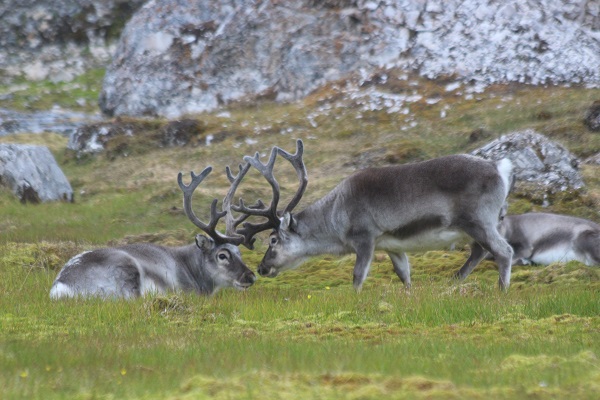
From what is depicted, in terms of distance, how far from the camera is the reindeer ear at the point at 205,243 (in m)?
15.1

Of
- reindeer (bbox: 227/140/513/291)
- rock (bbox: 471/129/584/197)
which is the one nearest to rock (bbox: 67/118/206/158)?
rock (bbox: 471/129/584/197)

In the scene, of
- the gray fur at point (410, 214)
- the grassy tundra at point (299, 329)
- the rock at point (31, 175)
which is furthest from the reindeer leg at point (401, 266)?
the rock at point (31, 175)

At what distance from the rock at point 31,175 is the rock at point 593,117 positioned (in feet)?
50.0

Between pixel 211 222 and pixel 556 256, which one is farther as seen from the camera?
pixel 556 256

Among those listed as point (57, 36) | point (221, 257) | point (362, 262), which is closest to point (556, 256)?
point (362, 262)

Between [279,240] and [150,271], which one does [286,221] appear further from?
[150,271]

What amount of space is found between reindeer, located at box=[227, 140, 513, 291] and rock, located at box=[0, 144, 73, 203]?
42.8 feet

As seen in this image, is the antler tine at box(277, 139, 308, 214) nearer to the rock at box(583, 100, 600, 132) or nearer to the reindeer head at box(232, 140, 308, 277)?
the reindeer head at box(232, 140, 308, 277)

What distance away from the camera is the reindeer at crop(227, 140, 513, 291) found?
46.0ft

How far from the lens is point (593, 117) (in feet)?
87.9

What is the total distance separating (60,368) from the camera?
759 centimetres

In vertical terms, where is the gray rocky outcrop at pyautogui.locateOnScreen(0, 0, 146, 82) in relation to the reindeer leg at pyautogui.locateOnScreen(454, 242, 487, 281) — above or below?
below

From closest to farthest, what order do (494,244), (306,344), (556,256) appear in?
(306,344)
(494,244)
(556,256)

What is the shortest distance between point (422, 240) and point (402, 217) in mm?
468
